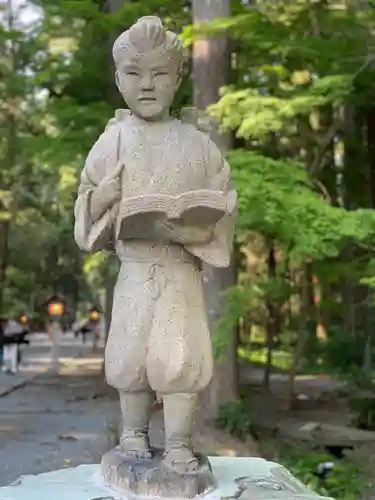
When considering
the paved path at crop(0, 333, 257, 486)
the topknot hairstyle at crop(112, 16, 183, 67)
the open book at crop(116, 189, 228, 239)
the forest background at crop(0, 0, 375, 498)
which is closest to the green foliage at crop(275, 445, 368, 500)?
the paved path at crop(0, 333, 257, 486)

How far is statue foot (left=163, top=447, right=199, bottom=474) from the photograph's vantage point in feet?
13.5

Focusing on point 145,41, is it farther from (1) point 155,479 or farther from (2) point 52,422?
(2) point 52,422

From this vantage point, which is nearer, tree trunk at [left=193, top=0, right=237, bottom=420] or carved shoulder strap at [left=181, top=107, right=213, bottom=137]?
carved shoulder strap at [left=181, top=107, right=213, bottom=137]

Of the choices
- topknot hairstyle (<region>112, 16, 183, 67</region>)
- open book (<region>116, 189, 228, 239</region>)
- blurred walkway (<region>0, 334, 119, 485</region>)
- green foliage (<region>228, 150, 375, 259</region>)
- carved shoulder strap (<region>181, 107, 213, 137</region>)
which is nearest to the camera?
open book (<region>116, 189, 228, 239</region>)

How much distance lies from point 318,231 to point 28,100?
15.8 metres

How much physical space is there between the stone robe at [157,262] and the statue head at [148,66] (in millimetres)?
127

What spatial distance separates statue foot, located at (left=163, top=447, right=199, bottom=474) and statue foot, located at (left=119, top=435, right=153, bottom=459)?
0.58ft

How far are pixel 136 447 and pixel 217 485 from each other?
0.48 m

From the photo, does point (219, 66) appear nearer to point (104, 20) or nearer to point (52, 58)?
point (104, 20)

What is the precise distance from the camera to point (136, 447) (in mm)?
4344

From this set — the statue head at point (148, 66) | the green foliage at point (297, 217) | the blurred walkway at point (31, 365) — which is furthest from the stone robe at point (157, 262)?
the blurred walkway at point (31, 365)

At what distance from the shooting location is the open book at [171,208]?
398 centimetres

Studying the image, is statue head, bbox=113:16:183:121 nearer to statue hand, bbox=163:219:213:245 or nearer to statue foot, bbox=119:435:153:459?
statue hand, bbox=163:219:213:245

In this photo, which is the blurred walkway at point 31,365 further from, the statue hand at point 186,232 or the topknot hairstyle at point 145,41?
the topknot hairstyle at point 145,41
